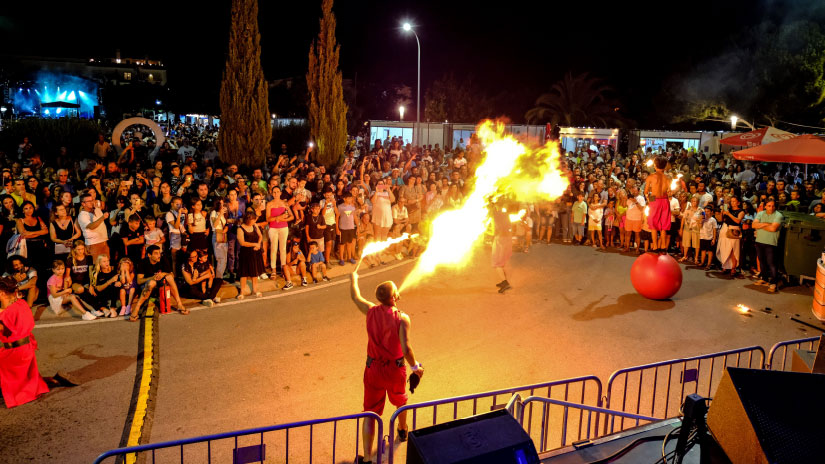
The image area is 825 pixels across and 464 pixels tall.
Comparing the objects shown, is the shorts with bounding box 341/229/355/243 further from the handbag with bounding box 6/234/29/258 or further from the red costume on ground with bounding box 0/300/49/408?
the red costume on ground with bounding box 0/300/49/408

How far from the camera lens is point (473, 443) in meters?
3.69

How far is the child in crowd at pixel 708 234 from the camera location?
13703 millimetres

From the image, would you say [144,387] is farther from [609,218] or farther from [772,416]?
[609,218]

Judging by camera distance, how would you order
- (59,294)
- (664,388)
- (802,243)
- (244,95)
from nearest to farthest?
(664,388) < (59,294) < (802,243) < (244,95)

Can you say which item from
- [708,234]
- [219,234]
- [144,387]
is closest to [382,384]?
[144,387]

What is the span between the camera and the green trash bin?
11.8 m

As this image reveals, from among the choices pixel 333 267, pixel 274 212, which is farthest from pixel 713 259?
pixel 274 212

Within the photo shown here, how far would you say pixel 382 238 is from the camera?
14023 mm

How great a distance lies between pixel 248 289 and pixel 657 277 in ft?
25.6

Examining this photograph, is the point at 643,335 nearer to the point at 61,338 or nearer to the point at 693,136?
the point at 61,338

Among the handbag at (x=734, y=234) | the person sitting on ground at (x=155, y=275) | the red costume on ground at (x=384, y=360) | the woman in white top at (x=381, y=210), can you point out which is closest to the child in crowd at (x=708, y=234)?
the handbag at (x=734, y=234)

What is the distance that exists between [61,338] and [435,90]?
43473mm

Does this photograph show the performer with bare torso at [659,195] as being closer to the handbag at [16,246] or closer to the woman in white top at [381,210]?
the woman in white top at [381,210]

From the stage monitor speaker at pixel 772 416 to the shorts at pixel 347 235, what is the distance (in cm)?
964
